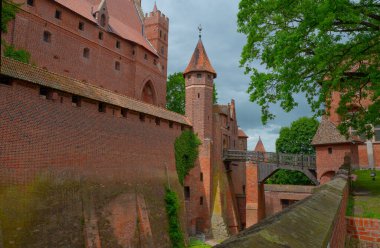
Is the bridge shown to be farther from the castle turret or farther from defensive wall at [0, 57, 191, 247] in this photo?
defensive wall at [0, 57, 191, 247]

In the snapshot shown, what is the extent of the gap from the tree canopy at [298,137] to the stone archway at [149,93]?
20.8m

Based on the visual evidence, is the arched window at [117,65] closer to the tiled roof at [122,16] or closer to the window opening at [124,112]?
the tiled roof at [122,16]

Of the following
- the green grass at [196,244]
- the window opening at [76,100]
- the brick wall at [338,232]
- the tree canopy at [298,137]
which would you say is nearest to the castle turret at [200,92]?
the green grass at [196,244]

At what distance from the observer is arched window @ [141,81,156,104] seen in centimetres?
3241

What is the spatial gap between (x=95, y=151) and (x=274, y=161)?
719 inches

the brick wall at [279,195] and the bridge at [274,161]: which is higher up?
the bridge at [274,161]

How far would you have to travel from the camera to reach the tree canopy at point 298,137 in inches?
1647

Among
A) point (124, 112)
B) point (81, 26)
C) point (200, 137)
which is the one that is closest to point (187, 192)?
point (200, 137)

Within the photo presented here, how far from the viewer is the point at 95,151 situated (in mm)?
14906

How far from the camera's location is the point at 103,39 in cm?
2705

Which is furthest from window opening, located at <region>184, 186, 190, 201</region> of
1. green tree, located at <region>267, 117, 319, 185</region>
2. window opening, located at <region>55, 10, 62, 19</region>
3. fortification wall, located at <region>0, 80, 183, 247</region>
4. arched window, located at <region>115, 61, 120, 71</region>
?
green tree, located at <region>267, 117, 319, 185</region>

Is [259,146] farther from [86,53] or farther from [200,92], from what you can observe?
[86,53]

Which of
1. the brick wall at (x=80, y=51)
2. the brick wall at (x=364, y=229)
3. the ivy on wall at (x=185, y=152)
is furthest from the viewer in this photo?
the ivy on wall at (x=185, y=152)

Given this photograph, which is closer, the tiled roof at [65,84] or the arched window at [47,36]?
the tiled roof at [65,84]
